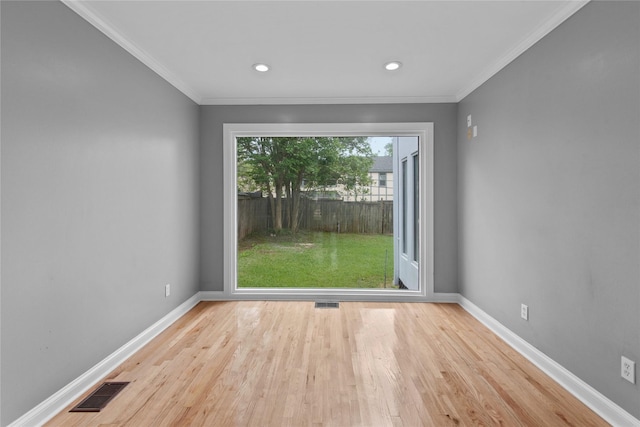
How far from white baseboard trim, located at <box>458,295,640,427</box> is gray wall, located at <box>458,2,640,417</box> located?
0.14 feet

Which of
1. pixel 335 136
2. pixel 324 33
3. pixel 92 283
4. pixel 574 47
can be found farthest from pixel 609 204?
pixel 92 283

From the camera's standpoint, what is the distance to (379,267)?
165 inches

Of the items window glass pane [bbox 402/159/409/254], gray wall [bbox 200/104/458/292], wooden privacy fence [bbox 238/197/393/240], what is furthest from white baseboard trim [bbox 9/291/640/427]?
wooden privacy fence [bbox 238/197/393/240]

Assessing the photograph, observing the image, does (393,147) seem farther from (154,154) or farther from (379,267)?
(154,154)

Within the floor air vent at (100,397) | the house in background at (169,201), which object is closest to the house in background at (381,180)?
the house in background at (169,201)

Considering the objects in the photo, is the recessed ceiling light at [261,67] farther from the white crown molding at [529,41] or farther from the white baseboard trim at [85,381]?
the white baseboard trim at [85,381]

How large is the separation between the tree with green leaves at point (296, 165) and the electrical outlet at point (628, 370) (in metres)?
2.91

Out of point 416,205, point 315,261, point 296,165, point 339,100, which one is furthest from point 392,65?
point 315,261

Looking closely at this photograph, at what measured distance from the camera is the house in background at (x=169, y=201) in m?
1.72

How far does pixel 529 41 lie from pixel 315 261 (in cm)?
306

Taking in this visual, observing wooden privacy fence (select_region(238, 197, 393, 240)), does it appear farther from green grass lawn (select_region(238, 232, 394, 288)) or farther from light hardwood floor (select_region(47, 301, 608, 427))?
light hardwood floor (select_region(47, 301, 608, 427))

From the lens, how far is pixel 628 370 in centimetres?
174

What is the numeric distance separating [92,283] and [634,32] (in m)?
3.50

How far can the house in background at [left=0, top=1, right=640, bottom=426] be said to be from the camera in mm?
1723
